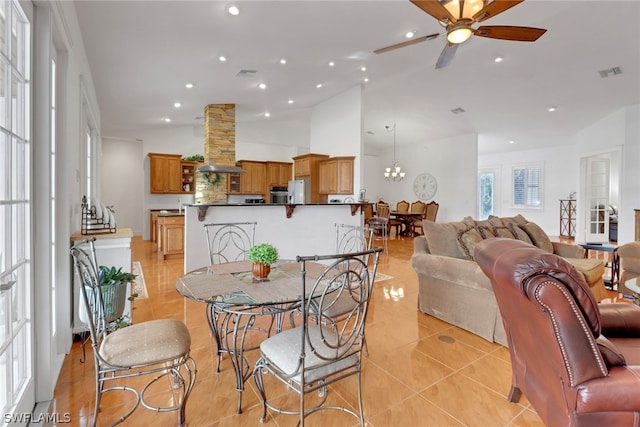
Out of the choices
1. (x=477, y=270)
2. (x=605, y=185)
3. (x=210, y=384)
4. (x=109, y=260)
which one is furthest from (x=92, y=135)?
(x=605, y=185)

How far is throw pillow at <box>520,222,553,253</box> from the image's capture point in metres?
3.52

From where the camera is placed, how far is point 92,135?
17.3 ft

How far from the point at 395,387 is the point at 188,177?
798 centimetres

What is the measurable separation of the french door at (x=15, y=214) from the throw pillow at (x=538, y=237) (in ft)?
14.6

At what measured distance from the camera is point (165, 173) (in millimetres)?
7988

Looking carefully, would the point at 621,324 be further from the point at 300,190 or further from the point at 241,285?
the point at 300,190

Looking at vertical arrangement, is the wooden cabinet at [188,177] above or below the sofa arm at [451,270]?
above

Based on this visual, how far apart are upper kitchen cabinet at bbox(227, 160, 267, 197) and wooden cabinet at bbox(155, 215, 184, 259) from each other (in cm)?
289

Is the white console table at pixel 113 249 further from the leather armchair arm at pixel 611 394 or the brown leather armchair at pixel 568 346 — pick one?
the leather armchair arm at pixel 611 394

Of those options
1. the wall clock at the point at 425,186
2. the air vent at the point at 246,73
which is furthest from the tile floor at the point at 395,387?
the wall clock at the point at 425,186

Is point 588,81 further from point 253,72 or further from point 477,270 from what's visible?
point 253,72

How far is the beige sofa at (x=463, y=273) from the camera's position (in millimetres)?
2605

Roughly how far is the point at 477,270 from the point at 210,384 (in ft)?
7.28

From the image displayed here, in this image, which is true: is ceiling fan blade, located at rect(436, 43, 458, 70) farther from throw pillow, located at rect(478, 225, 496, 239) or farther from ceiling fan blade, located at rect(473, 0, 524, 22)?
throw pillow, located at rect(478, 225, 496, 239)
